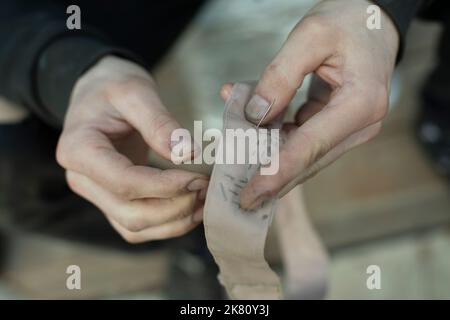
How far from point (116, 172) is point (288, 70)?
0.15m

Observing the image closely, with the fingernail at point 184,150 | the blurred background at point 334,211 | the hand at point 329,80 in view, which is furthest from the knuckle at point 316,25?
the blurred background at point 334,211

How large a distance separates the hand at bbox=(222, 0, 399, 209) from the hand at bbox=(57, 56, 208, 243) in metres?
0.06

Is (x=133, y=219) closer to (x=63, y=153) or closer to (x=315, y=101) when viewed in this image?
(x=63, y=153)

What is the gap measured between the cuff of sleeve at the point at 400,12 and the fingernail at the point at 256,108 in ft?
0.43

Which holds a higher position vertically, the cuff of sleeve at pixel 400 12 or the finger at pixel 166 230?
the cuff of sleeve at pixel 400 12

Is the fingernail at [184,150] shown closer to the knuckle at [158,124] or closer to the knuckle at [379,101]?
the knuckle at [158,124]

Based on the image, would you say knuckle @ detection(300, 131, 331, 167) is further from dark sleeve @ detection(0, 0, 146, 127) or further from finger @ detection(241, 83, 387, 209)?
dark sleeve @ detection(0, 0, 146, 127)

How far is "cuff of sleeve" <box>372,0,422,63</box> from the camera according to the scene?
0.53 metres

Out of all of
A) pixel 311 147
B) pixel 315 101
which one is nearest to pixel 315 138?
pixel 311 147

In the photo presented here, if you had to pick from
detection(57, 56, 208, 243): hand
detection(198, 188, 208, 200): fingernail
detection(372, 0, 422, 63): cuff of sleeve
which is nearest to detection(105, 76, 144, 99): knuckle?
detection(57, 56, 208, 243): hand

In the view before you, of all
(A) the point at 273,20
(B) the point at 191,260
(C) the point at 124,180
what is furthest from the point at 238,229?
(A) the point at 273,20

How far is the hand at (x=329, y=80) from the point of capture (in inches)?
18.3

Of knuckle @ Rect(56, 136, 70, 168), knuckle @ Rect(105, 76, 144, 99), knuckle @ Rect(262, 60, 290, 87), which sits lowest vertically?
knuckle @ Rect(56, 136, 70, 168)
